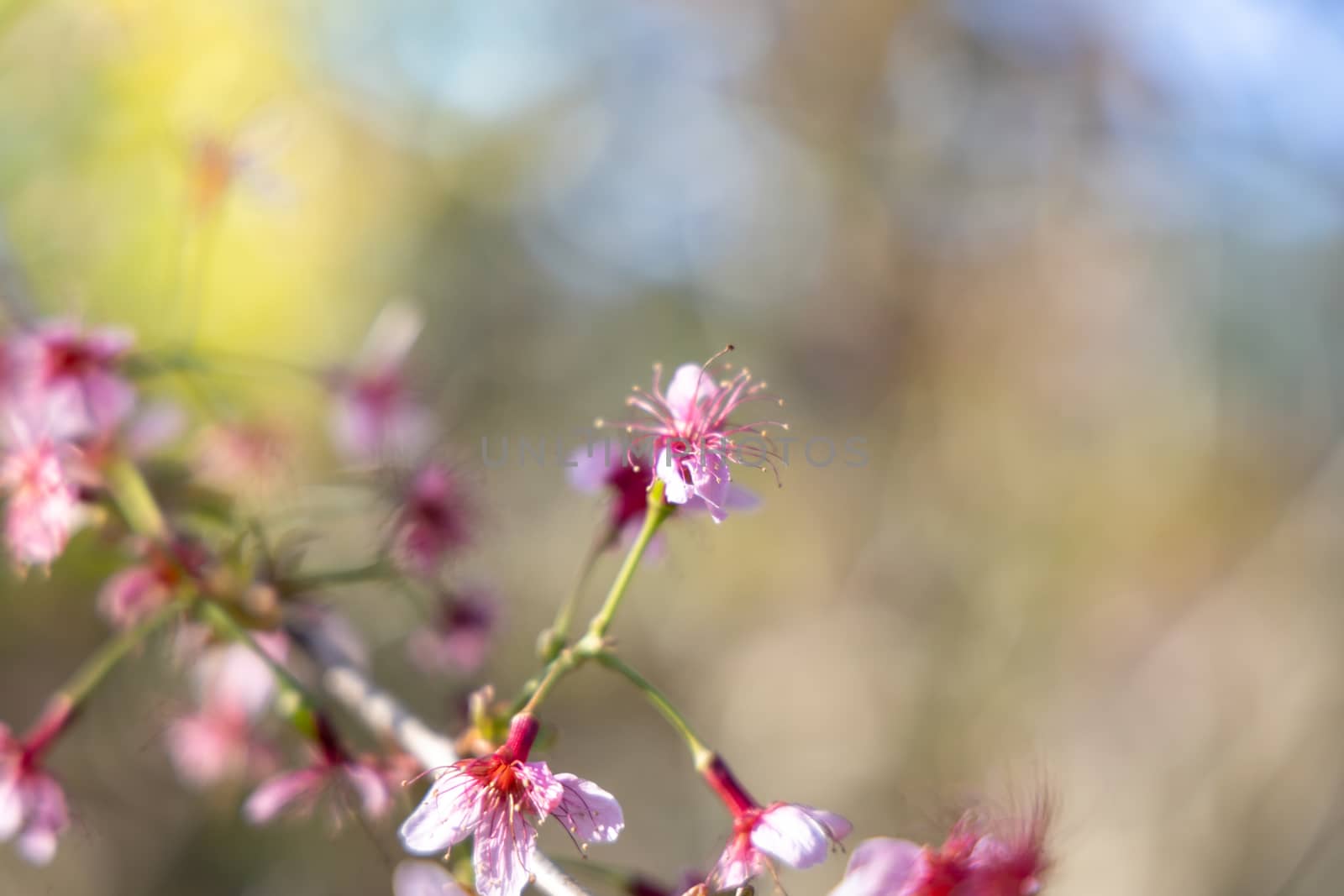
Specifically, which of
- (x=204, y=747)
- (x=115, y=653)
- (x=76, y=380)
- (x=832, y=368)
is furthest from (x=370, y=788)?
(x=832, y=368)

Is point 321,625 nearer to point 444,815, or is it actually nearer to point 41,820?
point 41,820

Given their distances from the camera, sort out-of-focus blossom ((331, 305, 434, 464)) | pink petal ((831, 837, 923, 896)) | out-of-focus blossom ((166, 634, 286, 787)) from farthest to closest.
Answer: out-of-focus blossom ((331, 305, 434, 464)) < out-of-focus blossom ((166, 634, 286, 787)) < pink petal ((831, 837, 923, 896))

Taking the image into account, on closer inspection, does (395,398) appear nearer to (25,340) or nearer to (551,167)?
(25,340)

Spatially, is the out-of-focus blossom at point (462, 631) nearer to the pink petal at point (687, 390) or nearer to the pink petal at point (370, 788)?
the pink petal at point (370, 788)

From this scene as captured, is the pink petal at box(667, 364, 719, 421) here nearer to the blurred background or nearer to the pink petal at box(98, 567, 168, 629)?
the pink petal at box(98, 567, 168, 629)

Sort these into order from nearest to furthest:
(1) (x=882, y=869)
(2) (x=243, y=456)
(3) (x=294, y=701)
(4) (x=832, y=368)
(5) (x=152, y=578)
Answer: (1) (x=882, y=869), (3) (x=294, y=701), (5) (x=152, y=578), (2) (x=243, y=456), (4) (x=832, y=368)

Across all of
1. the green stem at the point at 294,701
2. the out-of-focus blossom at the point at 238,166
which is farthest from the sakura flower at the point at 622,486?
the out-of-focus blossom at the point at 238,166

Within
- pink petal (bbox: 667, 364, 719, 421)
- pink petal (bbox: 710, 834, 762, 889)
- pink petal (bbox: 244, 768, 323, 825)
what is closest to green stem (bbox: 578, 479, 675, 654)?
pink petal (bbox: 667, 364, 719, 421)
